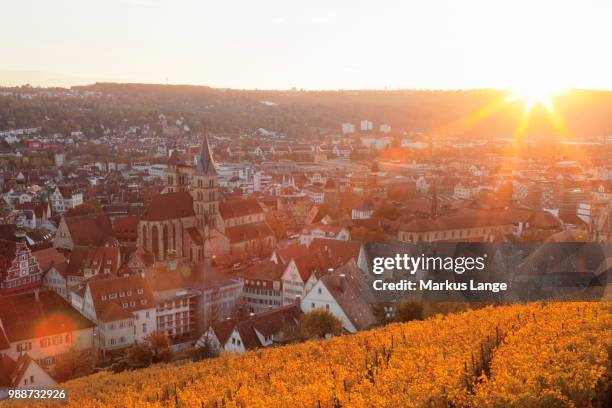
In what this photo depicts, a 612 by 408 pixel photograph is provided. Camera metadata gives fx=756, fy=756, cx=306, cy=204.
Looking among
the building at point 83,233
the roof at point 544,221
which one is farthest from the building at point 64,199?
the roof at point 544,221

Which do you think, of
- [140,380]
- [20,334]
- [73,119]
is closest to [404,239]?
[20,334]

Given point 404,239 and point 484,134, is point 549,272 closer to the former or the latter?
point 404,239

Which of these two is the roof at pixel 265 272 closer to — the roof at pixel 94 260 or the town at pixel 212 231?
the town at pixel 212 231

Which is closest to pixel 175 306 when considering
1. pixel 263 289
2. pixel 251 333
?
pixel 263 289

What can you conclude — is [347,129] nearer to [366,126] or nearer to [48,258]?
[366,126]

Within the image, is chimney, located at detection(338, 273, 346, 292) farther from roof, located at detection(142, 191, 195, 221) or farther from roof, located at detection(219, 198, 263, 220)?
roof, located at detection(219, 198, 263, 220)

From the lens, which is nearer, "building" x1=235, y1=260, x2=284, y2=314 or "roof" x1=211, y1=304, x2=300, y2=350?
"roof" x1=211, y1=304, x2=300, y2=350

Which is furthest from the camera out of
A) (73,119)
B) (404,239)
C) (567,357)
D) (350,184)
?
(73,119)

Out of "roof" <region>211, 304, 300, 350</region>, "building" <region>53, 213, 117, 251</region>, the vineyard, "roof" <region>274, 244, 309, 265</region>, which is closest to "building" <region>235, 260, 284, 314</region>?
"roof" <region>274, 244, 309, 265</region>
